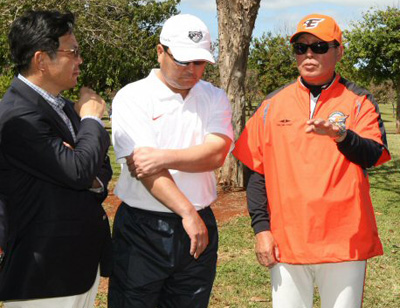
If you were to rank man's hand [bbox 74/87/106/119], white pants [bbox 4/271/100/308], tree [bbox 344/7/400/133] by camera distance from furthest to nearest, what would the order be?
tree [bbox 344/7/400/133], man's hand [bbox 74/87/106/119], white pants [bbox 4/271/100/308]

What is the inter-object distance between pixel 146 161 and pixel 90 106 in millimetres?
424

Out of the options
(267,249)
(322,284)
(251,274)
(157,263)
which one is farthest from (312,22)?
(251,274)

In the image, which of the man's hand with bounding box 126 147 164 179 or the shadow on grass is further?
the shadow on grass

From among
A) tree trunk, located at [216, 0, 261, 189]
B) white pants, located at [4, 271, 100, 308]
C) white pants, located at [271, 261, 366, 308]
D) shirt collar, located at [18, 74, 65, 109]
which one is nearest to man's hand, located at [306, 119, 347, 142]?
white pants, located at [271, 261, 366, 308]

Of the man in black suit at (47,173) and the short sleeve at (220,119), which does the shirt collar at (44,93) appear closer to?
the man in black suit at (47,173)

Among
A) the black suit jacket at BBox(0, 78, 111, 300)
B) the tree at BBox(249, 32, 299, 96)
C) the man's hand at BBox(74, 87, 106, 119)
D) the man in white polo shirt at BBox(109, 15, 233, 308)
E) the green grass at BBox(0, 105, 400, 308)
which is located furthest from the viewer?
the tree at BBox(249, 32, 299, 96)

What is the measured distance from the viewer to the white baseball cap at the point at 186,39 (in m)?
2.89

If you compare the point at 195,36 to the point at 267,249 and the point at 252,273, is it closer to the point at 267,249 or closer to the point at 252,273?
the point at 267,249

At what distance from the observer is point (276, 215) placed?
10.5ft

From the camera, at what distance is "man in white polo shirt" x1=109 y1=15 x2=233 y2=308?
2883 mm

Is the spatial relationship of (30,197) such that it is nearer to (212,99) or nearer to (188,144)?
(188,144)

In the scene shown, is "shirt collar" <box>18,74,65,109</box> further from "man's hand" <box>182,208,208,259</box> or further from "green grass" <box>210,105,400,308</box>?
"green grass" <box>210,105,400,308</box>

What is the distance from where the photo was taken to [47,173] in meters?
2.55

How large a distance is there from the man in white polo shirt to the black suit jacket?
305mm
